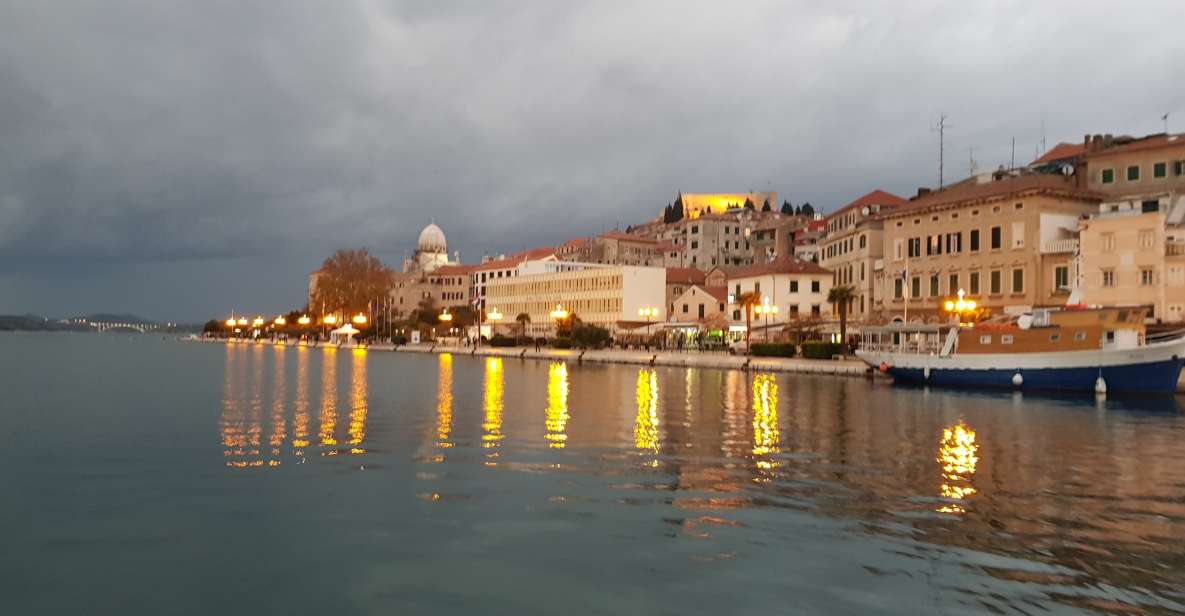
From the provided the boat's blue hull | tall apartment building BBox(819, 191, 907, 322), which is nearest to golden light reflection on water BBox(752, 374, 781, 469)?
the boat's blue hull

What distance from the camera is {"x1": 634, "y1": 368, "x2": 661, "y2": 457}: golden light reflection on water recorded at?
2277 cm

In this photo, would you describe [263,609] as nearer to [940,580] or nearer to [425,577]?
[425,577]

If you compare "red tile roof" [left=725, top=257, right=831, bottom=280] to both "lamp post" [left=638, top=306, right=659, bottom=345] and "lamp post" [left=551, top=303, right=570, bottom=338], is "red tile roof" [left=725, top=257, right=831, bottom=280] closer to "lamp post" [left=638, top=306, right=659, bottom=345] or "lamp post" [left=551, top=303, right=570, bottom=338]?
"lamp post" [left=638, top=306, right=659, bottom=345]

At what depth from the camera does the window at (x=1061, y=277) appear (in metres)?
57.6

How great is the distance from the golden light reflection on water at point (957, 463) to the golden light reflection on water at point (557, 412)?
9.36m

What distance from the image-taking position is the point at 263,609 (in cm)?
973

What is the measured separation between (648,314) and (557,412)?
71170 mm

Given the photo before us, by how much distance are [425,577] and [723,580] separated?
3744mm

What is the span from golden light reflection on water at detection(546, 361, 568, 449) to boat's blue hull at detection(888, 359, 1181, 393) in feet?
69.5

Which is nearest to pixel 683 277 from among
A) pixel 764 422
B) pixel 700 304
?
pixel 700 304

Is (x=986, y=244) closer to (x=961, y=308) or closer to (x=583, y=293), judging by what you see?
(x=961, y=308)

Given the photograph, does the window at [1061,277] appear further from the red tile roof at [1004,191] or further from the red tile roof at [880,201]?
the red tile roof at [880,201]

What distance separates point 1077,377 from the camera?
42438 mm

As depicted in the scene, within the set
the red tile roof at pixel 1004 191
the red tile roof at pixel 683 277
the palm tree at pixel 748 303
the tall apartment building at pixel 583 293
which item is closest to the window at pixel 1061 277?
the red tile roof at pixel 1004 191
